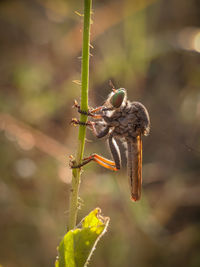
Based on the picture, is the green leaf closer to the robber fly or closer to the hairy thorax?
the robber fly

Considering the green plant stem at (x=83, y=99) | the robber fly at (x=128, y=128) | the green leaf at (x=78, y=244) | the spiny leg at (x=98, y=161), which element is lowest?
the green leaf at (x=78, y=244)

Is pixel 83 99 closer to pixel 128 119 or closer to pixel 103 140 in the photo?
pixel 128 119

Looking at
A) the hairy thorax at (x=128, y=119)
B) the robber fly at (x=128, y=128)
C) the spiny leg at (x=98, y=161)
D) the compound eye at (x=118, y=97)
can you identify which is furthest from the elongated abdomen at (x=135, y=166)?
the compound eye at (x=118, y=97)

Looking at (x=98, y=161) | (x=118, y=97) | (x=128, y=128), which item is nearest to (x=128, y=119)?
(x=128, y=128)

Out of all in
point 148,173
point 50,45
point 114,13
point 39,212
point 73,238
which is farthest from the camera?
point 50,45

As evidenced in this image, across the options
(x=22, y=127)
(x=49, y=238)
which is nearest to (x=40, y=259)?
(x=49, y=238)

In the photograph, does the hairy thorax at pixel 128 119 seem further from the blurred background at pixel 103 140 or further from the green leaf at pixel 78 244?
the green leaf at pixel 78 244

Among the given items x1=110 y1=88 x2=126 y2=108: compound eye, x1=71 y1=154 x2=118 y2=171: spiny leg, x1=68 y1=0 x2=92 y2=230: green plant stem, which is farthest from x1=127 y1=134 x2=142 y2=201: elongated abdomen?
x1=68 y1=0 x2=92 y2=230: green plant stem

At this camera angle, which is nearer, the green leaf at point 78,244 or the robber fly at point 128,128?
the green leaf at point 78,244

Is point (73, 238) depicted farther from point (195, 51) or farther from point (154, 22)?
point (154, 22)
